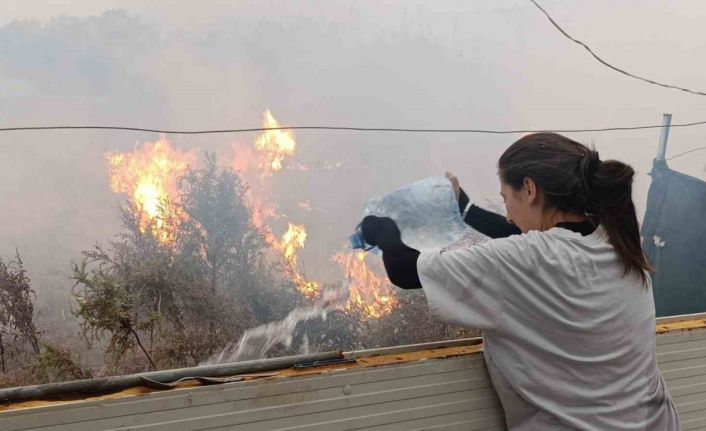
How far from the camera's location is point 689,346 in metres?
2.14

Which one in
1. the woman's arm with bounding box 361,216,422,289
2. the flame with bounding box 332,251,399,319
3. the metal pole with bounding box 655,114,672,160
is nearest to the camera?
the woman's arm with bounding box 361,216,422,289

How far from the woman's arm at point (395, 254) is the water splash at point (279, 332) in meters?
0.51

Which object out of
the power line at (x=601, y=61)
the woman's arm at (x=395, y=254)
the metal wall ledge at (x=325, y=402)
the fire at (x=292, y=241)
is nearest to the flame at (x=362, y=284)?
the fire at (x=292, y=241)

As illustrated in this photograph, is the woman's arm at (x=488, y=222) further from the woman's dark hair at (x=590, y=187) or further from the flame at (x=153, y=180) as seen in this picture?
the flame at (x=153, y=180)

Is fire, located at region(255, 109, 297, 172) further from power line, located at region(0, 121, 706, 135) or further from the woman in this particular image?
the woman

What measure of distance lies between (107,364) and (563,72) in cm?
212

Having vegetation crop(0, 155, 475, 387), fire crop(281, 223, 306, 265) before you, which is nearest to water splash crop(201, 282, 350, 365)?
vegetation crop(0, 155, 475, 387)

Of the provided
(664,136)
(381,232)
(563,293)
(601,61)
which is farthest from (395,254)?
(664,136)

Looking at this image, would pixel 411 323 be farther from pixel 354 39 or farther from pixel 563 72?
pixel 563 72

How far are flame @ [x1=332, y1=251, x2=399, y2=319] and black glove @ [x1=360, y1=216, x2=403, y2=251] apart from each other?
1.46 ft

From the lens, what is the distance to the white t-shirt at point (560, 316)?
126 cm

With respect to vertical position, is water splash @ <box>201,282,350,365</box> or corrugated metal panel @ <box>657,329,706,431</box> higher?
water splash @ <box>201,282,350,365</box>

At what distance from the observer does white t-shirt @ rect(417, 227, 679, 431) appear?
4.15 ft

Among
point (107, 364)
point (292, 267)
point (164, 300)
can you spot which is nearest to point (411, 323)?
point (292, 267)
